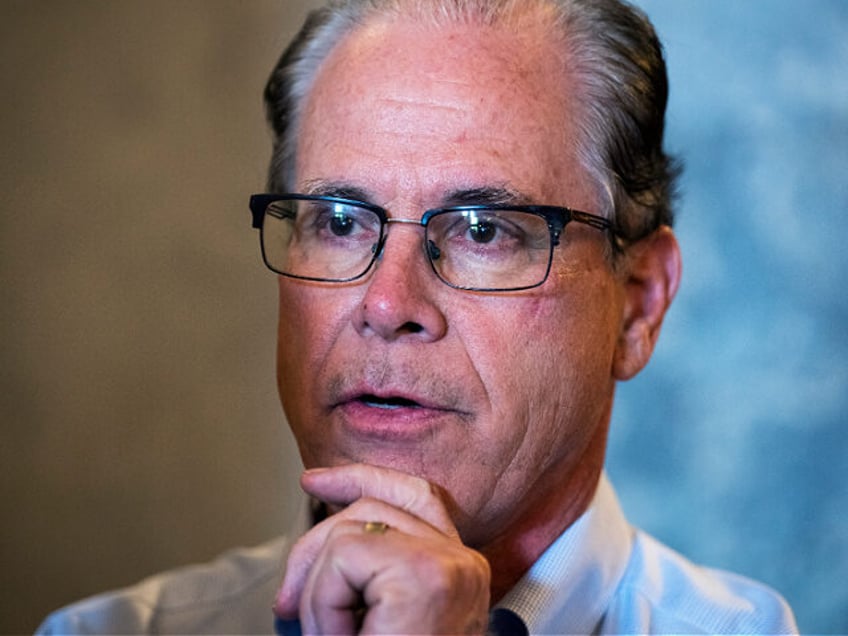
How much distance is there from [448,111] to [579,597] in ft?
2.17

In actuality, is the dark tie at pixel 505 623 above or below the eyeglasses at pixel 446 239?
below

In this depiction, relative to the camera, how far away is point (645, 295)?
1.56m

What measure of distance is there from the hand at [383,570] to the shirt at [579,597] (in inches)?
14.3

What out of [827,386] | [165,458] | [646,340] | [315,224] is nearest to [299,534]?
[165,458]

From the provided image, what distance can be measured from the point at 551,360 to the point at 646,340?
0.86 ft

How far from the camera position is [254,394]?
1815mm

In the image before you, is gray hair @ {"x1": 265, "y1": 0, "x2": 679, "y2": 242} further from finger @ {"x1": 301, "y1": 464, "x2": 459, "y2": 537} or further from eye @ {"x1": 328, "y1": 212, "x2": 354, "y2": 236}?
finger @ {"x1": 301, "y1": 464, "x2": 459, "y2": 537}

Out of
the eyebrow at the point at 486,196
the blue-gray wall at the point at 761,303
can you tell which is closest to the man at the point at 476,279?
the eyebrow at the point at 486,196

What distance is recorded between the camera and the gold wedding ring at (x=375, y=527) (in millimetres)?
1026

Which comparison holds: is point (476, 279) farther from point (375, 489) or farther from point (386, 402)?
point (375, 489)

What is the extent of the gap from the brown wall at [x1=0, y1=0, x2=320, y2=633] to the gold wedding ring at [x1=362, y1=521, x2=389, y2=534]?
0.65 meters

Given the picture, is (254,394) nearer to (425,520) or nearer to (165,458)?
(165,458)

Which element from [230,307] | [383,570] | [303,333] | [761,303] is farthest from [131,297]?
[761,303]

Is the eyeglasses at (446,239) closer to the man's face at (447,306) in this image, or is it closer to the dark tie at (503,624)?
the man's face at (447,306)
